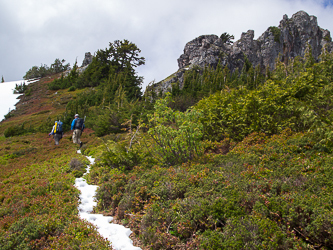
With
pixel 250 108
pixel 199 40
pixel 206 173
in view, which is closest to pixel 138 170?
pixel 206 173

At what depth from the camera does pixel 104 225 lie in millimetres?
4449

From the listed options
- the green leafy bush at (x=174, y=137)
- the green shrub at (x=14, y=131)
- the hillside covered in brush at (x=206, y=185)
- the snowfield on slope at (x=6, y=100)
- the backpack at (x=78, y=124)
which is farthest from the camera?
the snowfield on slope at (x=6, y=100)

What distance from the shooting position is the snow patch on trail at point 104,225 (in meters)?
3.76

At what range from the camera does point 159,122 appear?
729 centimetres

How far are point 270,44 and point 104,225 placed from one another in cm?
10507

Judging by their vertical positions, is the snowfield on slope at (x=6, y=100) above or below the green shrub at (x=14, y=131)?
above

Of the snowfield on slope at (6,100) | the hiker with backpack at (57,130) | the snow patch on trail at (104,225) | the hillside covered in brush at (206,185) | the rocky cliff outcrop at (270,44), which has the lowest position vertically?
the snow patch on trail at (104,225)

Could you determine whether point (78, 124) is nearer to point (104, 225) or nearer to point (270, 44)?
point (104, 225)

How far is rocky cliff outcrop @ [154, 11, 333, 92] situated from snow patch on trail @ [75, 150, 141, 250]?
83.0 meters

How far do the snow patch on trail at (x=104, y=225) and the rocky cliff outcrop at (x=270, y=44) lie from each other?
83.0 m

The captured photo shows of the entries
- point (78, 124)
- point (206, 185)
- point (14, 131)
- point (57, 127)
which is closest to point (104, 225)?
point (206, 185)

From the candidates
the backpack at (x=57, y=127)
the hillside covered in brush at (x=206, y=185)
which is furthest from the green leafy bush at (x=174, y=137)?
the backpack at (x=57, y=127)

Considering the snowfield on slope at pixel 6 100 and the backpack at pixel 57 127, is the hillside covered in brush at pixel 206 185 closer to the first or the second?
the backpack at pixel 57 127

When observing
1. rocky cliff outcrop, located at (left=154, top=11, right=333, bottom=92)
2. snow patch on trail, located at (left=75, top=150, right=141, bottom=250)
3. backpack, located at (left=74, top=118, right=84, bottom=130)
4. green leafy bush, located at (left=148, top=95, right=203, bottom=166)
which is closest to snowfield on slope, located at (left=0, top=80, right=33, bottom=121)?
backpack, located at (left=74, top=118, right=84, bottom=130)
